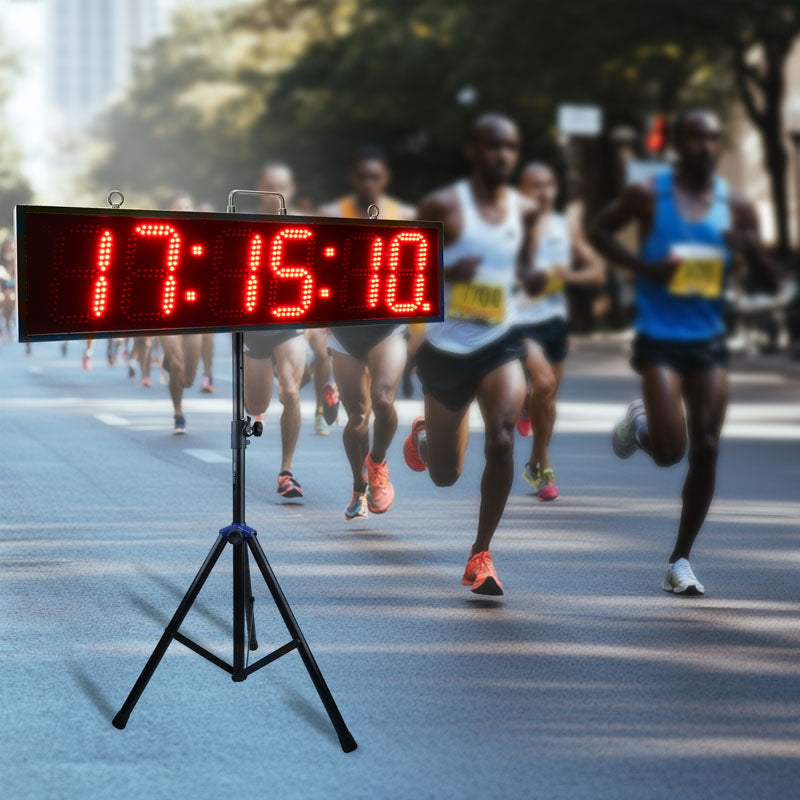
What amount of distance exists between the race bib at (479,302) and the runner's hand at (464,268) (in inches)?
2.7

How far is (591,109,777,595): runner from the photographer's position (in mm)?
7488

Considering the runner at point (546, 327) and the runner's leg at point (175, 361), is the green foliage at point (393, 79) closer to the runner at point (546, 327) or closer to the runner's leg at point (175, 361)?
the runner's leg at point (175, 361)

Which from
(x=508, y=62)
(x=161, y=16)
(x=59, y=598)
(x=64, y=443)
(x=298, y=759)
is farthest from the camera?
(x=161, y=16)

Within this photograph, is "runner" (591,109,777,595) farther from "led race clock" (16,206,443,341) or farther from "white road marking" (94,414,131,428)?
"white road marking" (94,414,131,428)

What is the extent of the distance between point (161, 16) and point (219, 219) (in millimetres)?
81067

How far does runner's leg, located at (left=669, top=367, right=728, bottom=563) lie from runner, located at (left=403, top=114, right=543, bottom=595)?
0.68 meters

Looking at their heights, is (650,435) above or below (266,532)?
above

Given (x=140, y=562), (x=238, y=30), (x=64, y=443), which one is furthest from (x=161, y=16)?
(x=140, y=562)

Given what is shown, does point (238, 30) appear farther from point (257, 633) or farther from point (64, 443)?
point (257, 633)

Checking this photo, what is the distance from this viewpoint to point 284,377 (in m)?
11.0

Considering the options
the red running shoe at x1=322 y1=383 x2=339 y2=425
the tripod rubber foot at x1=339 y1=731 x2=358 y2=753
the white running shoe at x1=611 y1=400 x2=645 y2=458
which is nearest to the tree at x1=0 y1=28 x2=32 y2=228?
the red running shoe at x1=322 y1=383 x2=339 y2=425

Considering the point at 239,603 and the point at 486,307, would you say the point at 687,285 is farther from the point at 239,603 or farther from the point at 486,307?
the point at 239,603

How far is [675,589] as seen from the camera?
7723 millimetres

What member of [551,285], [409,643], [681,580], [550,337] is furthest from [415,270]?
[550,337]
